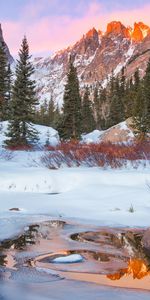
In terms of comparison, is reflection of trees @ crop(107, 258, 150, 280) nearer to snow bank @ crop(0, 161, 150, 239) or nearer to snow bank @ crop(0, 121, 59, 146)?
snow bank @ crop(0, 161, 150, 239)

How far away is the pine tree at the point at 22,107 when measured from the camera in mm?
35875

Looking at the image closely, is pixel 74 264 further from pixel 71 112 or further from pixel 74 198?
pixel 71 112

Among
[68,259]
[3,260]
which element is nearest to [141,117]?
[68,259]

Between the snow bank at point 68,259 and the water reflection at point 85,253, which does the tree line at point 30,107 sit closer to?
the water reflection at point 85,253

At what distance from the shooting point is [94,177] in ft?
40.5

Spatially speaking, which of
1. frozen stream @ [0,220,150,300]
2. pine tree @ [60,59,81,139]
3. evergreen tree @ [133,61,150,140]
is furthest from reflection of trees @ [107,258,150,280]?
pine tree @ [60,59,81,139]

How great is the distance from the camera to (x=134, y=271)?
5344 millimetres

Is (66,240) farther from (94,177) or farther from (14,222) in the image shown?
(94,177)

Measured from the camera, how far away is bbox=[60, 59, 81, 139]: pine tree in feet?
157

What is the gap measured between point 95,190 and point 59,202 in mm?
1380

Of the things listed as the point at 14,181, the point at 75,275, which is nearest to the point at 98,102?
the point at 14,181

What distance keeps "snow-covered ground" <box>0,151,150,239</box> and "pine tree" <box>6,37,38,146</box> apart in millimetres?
21849

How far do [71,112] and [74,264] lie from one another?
42.8m

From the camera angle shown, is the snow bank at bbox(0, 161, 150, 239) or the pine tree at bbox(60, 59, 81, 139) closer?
the snow bank at bbox(0, 161, 150, 239)
